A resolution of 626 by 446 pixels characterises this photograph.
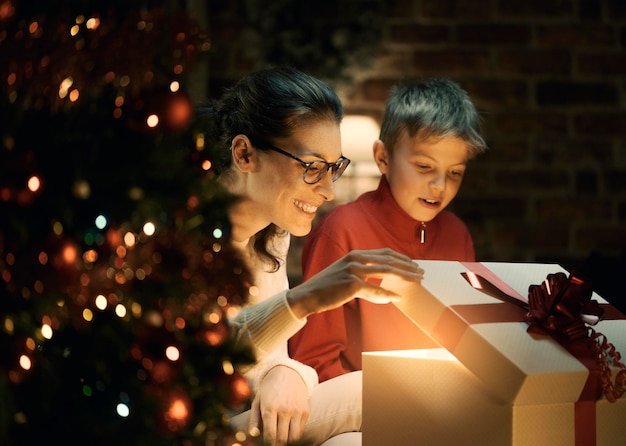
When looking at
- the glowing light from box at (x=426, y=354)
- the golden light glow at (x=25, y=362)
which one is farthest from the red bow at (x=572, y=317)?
the golden light glow at (x=25, y=362)

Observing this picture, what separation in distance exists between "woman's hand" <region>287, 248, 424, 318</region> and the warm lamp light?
1.49 metres

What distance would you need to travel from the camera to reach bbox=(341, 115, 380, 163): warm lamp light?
2.73 m

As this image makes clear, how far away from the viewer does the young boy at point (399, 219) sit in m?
1.63

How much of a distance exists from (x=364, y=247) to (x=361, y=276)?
→ 49 cm

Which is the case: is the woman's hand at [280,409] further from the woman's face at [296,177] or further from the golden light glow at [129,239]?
the golden light glow at [129,239]

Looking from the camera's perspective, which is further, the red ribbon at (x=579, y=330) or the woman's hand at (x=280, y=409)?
the woman's hand at (x=280, y=409)

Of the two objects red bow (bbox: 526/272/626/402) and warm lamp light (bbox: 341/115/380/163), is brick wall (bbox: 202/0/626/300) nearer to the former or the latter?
warm lamp light (bbox: 341/115/380/163)

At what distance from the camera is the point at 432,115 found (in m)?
1.72

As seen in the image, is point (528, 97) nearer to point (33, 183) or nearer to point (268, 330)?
point (268, 330)

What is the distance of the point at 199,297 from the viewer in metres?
0.83

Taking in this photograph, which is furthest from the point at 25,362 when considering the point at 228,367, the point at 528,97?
the point at 528,97

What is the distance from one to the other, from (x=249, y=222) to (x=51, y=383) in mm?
918

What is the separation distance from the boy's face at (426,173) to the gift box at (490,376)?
45 cm

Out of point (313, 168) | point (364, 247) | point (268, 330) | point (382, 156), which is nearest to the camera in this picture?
point (268, 330)
